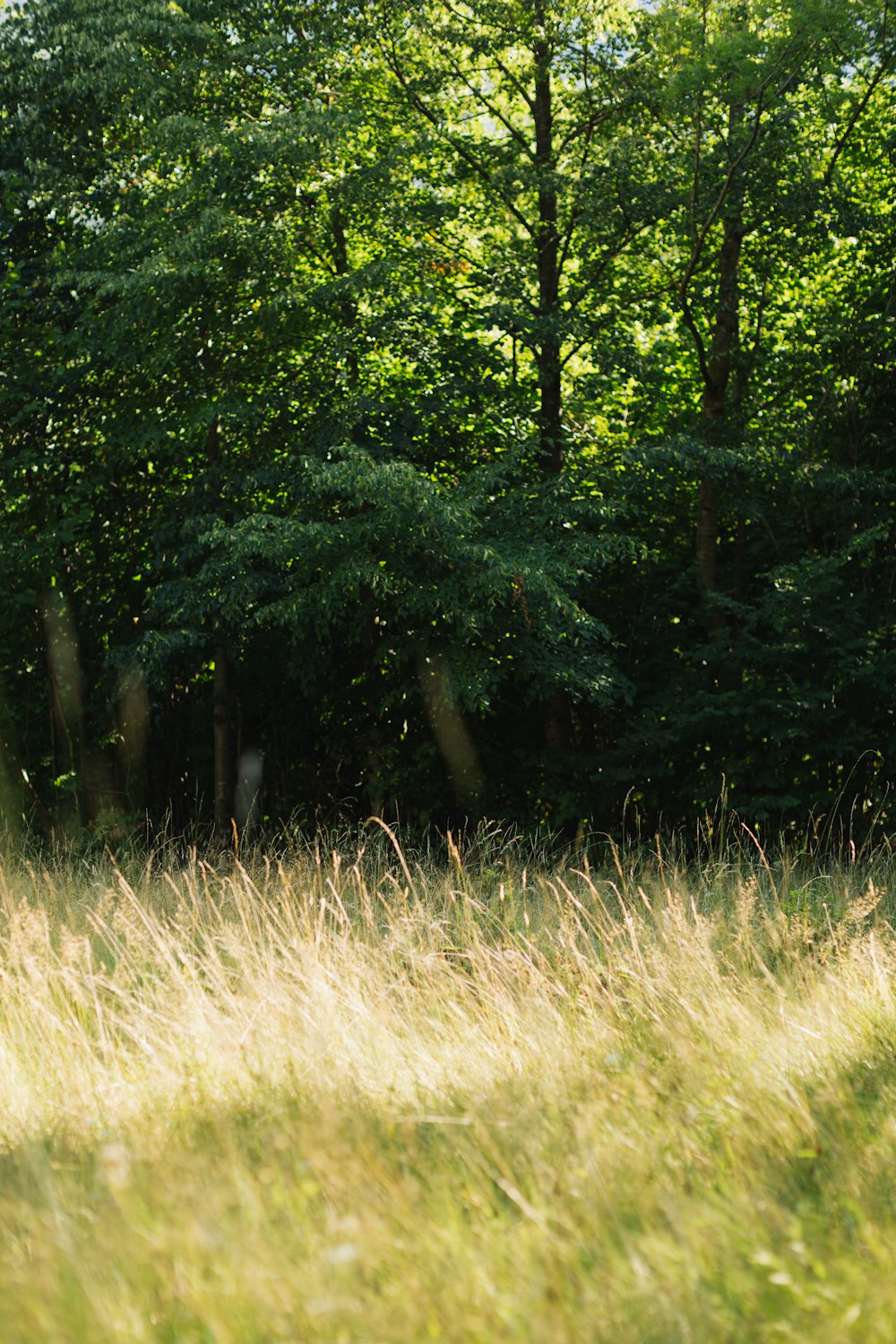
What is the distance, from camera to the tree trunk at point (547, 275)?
1069 centimetres

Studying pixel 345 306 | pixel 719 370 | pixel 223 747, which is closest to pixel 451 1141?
pixel 345 306

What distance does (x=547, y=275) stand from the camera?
11.2 metres

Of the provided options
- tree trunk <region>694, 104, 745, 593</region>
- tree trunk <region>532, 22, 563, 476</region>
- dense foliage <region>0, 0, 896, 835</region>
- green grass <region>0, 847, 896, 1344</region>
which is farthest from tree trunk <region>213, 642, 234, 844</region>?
green grass <region>0, 847, 896, 1344</region>

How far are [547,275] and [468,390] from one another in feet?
5.53

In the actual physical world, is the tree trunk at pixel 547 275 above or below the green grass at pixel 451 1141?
above

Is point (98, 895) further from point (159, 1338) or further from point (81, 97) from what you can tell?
point (81, 97)

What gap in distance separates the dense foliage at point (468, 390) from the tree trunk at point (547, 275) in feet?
0.14

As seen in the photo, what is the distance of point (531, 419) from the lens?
10.9 m

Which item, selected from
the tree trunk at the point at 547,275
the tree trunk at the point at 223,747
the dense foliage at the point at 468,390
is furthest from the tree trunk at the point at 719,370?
the tree trunk at the point at 223,747

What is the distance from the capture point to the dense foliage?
9.56 meters

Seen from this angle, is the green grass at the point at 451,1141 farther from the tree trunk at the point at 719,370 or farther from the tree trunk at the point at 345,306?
the tree trunk at the point at 719,370

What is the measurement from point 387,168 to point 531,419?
2376 millimetres

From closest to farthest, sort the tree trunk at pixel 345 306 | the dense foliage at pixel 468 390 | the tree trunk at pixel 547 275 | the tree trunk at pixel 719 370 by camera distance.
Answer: the dense foliage at pixel 468 390
the tree trunk at pixel 345 306
the tree trunk at pixel 547 275
the tree trunk at pixel 719 370

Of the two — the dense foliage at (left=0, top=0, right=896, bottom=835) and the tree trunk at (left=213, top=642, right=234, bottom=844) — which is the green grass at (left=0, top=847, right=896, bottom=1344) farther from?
the tree trunk at (left=213, top=642, right=234, bottom=844)
